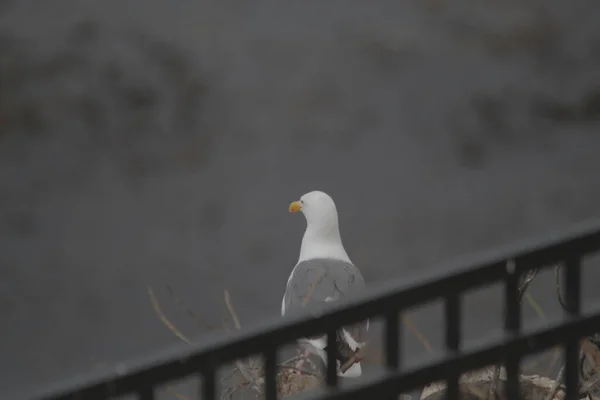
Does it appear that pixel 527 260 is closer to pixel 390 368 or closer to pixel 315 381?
pixel 390 368

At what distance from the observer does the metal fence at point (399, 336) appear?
2.42 feet

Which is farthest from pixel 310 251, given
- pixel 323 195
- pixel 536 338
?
pixel 536 338

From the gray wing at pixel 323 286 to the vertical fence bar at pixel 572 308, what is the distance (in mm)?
1347

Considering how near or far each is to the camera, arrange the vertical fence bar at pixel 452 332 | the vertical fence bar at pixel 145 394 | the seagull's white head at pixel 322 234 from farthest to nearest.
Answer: the seagull's white head at pixel 322 234
the vertical fence bar at pixel 452 332
the vertical fence bar at pixel 145 394

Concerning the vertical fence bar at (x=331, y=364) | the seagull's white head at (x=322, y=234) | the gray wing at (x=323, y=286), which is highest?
the vertical fence bar at (x=331, y=364)

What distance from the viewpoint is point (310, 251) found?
2.72m

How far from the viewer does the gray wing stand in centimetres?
233

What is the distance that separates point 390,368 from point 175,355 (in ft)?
0.61

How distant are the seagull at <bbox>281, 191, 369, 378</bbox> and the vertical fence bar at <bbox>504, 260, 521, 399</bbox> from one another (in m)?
1.13

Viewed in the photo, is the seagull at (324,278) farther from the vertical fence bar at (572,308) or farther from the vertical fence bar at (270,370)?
the vertical fence bar at (270,370)

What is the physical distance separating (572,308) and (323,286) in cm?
151

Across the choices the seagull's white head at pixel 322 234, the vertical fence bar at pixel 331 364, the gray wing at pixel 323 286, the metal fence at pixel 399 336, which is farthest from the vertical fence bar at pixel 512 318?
the seagull's white head at pixel 322 234

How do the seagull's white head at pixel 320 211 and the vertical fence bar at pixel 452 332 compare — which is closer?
the vertical fence bar at pixel 452 332

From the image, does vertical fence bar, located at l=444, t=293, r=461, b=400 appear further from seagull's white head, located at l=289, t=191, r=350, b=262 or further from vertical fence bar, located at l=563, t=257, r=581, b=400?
seagull's white head, located at l=289, t=191, r=350, b=262
